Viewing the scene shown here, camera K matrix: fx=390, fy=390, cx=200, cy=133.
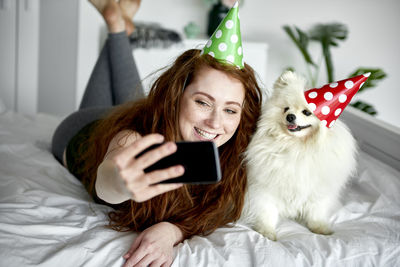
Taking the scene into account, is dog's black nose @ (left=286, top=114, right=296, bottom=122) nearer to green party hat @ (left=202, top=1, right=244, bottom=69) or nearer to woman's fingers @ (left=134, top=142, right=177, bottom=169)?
green party hat @ (left=202, top=1, right=244, bottom=69)

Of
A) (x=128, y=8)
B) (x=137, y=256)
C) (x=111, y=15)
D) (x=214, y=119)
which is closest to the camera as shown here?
(x=137, y=256)

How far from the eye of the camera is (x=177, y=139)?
3.77 ft

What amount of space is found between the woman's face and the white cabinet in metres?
2.18

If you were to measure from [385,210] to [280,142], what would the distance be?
458mm

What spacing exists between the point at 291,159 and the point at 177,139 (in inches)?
13.6

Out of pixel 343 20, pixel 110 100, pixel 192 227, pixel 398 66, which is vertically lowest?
pixel 192 227

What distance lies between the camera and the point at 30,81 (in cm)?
296

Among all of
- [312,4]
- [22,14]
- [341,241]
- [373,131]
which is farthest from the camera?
[312,4]

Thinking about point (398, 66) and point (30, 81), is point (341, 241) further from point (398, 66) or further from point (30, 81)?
point (398, 66)

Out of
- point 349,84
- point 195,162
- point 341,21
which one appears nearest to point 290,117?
point 349,84

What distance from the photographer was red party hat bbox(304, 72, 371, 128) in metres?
1.12

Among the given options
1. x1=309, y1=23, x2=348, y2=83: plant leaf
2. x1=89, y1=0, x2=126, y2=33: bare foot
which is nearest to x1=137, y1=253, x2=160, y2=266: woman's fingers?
x1=89, y1=0, x2=126, y2=33: bare foot

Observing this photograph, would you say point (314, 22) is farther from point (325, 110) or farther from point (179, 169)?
point (179, 169)

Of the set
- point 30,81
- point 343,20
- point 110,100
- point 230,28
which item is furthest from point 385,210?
point 343,20
